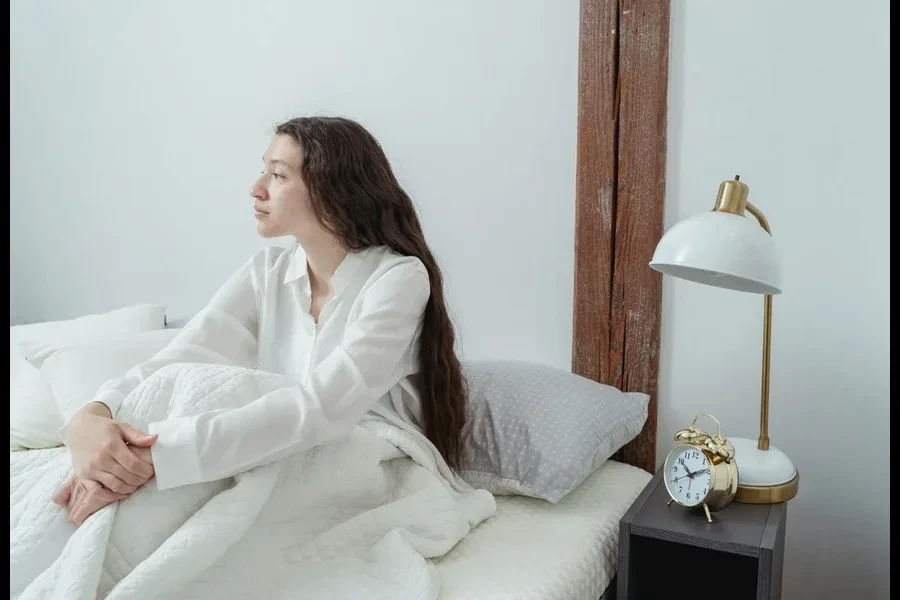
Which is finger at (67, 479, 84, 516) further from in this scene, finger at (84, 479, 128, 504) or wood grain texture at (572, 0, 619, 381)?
wood grain texture at (572, 0, 619, 381)

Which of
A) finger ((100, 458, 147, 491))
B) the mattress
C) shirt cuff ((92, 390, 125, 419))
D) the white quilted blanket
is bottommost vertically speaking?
the mattress

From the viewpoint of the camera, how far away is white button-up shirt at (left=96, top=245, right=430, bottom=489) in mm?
1209

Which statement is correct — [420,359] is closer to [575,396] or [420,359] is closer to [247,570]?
[575,396]

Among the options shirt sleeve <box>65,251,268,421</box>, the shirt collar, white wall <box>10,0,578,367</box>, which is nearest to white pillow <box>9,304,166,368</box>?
white wall <box>10,0,578,367</box>

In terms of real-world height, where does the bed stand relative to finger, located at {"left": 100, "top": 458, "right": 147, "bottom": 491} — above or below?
above

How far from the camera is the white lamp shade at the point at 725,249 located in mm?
1291

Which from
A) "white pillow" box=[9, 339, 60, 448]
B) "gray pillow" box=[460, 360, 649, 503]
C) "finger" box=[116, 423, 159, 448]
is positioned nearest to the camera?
"finger" box=[116, 423, 159, 448]

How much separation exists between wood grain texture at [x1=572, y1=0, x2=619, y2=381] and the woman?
15.7 inches

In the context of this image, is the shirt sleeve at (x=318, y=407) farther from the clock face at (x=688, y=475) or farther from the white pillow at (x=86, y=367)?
the white pillow at (x=86, y=367)

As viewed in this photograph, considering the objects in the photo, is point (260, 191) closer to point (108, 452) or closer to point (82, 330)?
point (108, 452)

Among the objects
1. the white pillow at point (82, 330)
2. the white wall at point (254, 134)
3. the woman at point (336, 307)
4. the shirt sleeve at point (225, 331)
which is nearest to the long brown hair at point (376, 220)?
the woman at point (336, 307)

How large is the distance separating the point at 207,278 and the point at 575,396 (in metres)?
1.27

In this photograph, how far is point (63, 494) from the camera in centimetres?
116

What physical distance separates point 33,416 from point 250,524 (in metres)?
0.87
